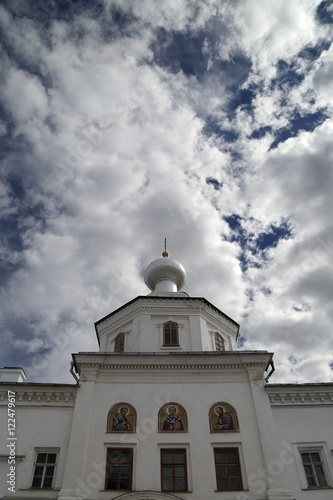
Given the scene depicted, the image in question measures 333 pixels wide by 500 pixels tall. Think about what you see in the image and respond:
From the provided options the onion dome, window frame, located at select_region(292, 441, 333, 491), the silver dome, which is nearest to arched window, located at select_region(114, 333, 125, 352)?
the onion dome

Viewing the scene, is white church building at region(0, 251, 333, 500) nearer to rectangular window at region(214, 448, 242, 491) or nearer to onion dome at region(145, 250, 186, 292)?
rectangular window at region(214, 448, 242, 491)

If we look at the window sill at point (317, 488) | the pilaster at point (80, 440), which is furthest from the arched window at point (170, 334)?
the window sill at point (317, 488)

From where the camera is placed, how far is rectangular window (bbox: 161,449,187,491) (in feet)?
44.5

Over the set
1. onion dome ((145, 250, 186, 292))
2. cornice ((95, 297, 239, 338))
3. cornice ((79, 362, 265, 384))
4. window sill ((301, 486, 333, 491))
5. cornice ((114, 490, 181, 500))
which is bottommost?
cornice ((114, 490, 181, 500))

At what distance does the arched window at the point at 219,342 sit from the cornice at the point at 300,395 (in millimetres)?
3611

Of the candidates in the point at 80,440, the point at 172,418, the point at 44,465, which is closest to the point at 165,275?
the point at 172,418

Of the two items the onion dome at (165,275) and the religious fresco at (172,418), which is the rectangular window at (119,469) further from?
the onion dome at (165,275)

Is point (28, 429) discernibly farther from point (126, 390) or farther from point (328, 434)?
point (328, 434)

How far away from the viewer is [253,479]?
13625 millimetres

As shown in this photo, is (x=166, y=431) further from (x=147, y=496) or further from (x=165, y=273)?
(x=165, y=273)

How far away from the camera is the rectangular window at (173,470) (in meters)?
13.6

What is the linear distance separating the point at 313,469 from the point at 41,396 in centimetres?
1106

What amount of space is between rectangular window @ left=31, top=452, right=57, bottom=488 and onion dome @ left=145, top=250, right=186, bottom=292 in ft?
33.9

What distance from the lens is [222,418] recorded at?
49.5ft
